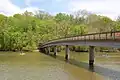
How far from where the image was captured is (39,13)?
627 ft

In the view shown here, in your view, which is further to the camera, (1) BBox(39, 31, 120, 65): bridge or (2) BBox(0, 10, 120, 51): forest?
(2) BBox(0, 10, 120, 51): forest

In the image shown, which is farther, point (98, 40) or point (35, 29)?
point (35, 29)

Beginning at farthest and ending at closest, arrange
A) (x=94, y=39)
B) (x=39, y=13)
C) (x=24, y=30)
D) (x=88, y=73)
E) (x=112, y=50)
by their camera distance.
Answer: (x=39, y=13)
(x=24, y=30)
(x=112, y=50)
(x=94, y=39)
(x=88, y=73)

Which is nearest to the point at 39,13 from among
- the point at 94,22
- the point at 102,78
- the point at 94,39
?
the point at 94,22

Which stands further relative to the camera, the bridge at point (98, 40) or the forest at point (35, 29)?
the forest at point (35, 29)

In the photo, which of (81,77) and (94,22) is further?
(94,22)

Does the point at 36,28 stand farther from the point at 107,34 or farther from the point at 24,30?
the point at 107,34

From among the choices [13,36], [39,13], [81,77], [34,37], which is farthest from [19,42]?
[39,13]

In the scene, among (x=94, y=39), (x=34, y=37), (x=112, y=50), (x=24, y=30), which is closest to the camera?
(x=94, y=39)

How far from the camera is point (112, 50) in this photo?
10788 cm

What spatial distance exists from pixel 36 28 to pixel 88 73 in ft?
293

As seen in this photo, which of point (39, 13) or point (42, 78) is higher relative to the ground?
point (39, 13)

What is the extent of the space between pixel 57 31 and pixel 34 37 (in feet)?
47.6

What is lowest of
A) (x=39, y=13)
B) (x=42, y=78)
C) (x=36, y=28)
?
(x=42, y=78)
